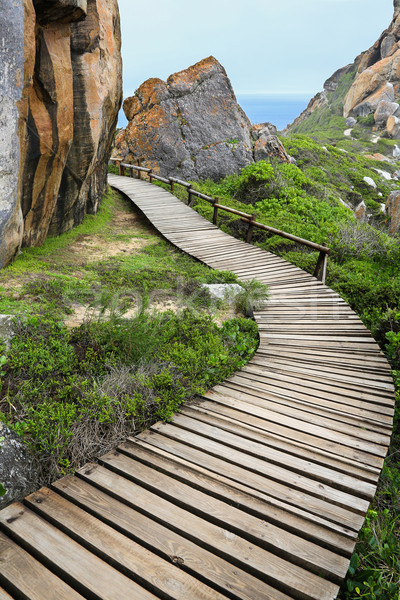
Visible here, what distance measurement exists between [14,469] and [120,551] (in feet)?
3.89

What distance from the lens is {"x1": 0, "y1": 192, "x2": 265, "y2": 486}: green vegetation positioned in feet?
12.3

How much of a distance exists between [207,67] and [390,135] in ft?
112

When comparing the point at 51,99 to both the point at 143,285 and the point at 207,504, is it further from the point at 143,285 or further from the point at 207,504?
the point at 207,504

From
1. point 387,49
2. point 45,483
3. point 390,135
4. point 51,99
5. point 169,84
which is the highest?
point 387,49

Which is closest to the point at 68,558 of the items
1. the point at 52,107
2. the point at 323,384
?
the point at 323,384

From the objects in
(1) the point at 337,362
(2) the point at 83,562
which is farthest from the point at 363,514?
(1) the point at 337,362

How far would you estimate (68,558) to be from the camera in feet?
8.09

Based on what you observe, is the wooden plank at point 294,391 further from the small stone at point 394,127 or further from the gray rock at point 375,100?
the gray rock at point 375,100

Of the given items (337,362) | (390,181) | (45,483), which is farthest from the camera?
(390,181)

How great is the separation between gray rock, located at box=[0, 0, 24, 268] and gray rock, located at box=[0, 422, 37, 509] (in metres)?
4.45

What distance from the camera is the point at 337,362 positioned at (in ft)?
18.5

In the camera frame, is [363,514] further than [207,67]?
No

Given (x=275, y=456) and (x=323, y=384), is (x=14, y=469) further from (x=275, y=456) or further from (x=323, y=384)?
(x=323, y=384)

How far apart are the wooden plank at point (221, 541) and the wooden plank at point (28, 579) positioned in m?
0.70
